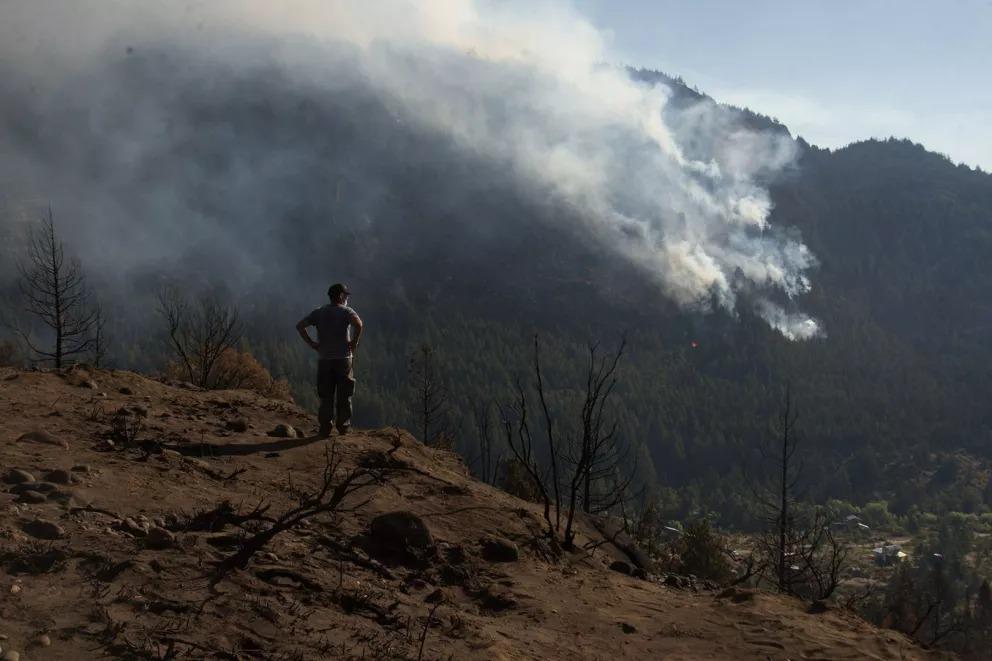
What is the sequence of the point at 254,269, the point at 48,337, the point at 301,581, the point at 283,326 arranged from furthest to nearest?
the point at 254,269, the point at 283,326, the point at 48,337, the point at 301,581

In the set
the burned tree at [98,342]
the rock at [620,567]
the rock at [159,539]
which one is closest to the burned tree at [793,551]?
the rock at [620,567]

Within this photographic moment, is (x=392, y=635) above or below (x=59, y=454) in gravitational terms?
below

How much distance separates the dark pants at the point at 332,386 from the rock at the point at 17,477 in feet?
15.0

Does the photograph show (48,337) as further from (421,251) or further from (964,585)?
(964,585)

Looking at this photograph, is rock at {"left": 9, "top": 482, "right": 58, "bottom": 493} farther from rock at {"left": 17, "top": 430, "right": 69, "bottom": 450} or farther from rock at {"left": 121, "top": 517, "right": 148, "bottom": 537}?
rock at {"left": 17, "top": 430, "right": 69, "bottom": 450}

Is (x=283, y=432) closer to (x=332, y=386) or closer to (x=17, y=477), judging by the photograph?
(x=332, y=386)

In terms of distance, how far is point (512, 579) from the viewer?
28.3 feet

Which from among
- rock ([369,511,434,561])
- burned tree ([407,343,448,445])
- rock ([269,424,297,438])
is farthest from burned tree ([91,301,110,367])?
burned tree ([407,343,448,445])

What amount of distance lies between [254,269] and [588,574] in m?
178

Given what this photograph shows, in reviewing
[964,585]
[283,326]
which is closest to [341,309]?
[964,585]

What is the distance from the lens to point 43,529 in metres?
6.29

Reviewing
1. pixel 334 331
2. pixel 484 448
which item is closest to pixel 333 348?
pixel 334 331

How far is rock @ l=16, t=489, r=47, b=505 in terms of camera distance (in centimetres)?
684

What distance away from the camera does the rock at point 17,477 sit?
23.7 ft
